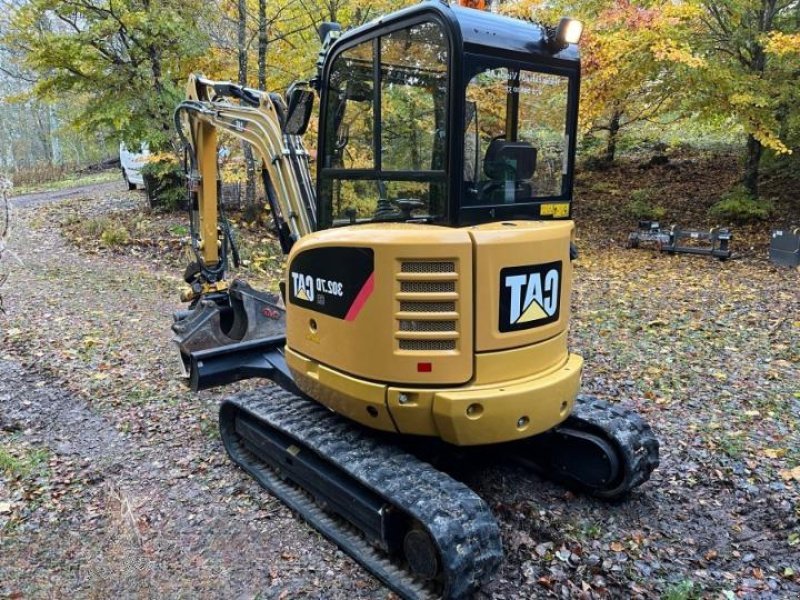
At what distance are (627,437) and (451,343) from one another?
1464 millimetres

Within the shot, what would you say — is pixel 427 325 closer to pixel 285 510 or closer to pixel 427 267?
pixel 427 267

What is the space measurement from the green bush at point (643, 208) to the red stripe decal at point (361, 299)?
42.9ft

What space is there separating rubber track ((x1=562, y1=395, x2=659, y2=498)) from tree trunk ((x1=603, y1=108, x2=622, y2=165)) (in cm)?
1422

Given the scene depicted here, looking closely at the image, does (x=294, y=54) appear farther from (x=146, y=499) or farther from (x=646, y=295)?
(x=146, y=499)

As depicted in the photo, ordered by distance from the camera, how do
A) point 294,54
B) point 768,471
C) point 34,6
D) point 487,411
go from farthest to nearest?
point 294,54
point 34,6
point 768,471
point 487,411

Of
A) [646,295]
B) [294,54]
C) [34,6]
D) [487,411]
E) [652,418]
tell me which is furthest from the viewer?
[294,54]

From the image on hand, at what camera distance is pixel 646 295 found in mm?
9273

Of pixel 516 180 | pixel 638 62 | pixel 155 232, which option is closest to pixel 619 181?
pixel 638 62

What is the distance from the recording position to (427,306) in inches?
124

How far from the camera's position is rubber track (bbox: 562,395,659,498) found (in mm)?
3803

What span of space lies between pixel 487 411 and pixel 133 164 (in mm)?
16328

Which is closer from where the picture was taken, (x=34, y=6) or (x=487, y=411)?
(x=487, y=411)

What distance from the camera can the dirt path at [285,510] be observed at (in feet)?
10.9

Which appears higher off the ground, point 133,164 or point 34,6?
point 34,6
